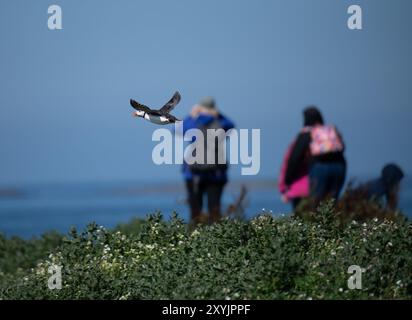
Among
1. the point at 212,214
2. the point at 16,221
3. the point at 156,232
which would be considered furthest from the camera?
the point at 16,221

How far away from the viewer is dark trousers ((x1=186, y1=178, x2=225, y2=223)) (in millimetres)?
17219

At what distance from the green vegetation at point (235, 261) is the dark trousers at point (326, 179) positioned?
4723 millimetres

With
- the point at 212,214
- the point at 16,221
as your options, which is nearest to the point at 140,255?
the point at 212,214

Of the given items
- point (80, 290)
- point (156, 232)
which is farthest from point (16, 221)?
point (80, 290)

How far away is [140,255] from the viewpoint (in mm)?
11484

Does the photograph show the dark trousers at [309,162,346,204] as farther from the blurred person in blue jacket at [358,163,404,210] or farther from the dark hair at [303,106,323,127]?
the dark hair at [303,106,323,127]

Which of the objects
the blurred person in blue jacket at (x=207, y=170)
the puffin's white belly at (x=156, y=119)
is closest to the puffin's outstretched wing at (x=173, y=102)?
the puffin's white belly at (x=156, y=119)

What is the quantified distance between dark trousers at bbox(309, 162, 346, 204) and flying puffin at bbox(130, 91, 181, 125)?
510 cm

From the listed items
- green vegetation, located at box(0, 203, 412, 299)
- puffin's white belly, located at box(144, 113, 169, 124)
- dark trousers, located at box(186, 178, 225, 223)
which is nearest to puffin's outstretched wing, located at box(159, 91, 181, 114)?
puffin's white belly, located at box(144, 113, 169, 124)
